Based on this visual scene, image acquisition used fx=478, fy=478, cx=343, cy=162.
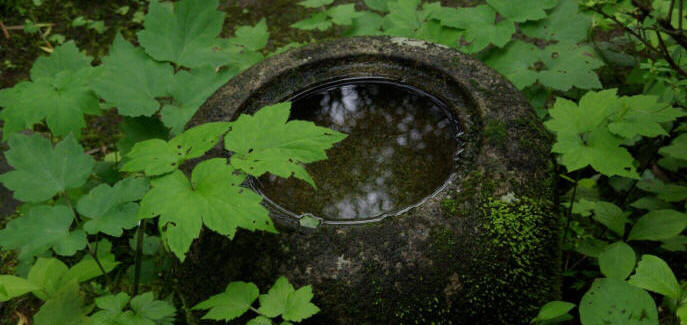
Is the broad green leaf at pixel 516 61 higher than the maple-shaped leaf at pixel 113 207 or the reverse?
higher

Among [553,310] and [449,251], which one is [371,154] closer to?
[449,251]

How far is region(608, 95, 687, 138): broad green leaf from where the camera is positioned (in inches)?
66.5

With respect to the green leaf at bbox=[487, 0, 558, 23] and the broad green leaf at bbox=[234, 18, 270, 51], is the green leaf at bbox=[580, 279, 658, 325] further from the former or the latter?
the broad green leaf at bbox=[234, 18, 270, 51]

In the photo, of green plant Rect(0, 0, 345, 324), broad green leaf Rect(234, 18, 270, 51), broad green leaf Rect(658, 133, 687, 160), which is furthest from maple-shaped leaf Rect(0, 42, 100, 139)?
broad green leaf Rect(658, 133, 687, 160)

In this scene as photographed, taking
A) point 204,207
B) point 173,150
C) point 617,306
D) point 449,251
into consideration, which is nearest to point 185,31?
point 173,150

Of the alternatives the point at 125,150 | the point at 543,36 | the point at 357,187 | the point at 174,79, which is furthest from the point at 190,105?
the point at 543,36

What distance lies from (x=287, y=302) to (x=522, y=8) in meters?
1.95

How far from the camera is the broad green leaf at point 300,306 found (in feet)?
4.56

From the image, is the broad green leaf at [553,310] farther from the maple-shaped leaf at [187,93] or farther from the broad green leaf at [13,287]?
the broad green leaf at [13,287]

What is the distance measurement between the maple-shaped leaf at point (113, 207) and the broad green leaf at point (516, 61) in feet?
5.99

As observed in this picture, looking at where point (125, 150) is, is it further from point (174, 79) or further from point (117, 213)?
point (117, 213)

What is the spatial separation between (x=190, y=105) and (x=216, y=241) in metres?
0.87

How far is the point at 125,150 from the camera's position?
241cm

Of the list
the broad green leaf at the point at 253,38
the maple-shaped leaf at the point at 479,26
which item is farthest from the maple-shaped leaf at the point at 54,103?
the maple-shaped leaf at the point at 479,26
